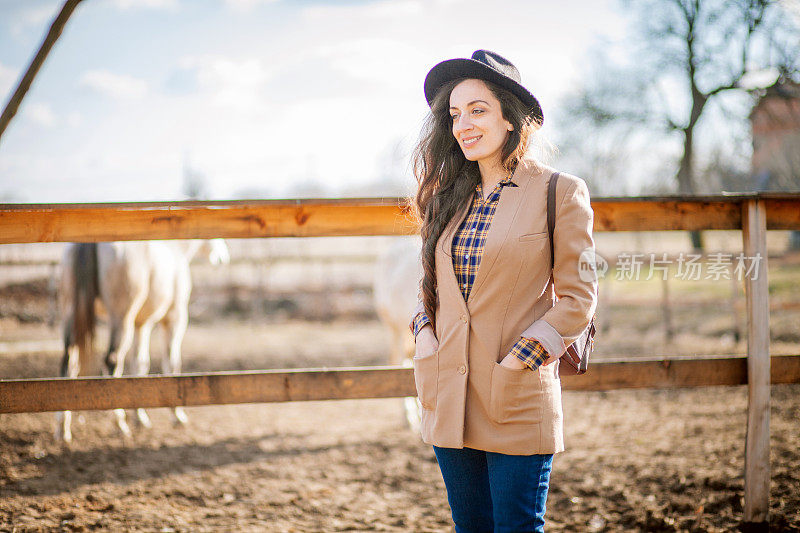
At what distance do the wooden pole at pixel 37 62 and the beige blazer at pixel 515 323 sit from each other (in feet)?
7.67

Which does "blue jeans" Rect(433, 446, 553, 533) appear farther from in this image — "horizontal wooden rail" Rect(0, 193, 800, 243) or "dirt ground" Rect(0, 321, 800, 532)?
"dirt ground" Rect(0, 321, 800, 532)

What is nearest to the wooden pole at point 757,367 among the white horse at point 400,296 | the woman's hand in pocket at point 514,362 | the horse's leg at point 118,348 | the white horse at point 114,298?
the woman's hand in pocket at point 514,362

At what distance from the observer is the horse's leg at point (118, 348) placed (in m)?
4.91

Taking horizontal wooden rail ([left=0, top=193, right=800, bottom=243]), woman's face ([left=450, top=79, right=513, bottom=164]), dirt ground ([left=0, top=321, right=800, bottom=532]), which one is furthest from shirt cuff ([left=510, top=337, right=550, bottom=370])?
dirt ground ([left=0, top=321, right=800, bottom=532])

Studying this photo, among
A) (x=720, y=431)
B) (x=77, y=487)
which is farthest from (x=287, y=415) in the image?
(x=720, y=431)

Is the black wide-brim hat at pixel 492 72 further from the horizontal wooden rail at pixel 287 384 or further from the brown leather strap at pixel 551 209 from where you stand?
the horizontal wooden rail at pixel 287 384

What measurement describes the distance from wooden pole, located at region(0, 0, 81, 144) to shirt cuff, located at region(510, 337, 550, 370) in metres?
2.65

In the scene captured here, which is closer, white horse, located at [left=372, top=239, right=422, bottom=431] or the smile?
the smile

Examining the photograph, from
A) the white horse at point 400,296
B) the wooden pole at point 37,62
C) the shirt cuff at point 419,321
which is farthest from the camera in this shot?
the white horse at point 400,296

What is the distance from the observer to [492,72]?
1.82 metres

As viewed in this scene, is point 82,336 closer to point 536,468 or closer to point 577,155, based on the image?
point 536,468

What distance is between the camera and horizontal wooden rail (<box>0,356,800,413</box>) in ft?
8.61

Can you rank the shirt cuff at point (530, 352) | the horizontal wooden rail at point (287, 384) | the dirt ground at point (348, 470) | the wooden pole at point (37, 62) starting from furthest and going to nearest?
the dirt ground at point (348, 470) → the wooden pole at point (37, 62) → the horizontal wooden rail at point (287, 384) → the shirt cuff at point (530, 352)

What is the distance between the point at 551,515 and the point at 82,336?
3842 mm
